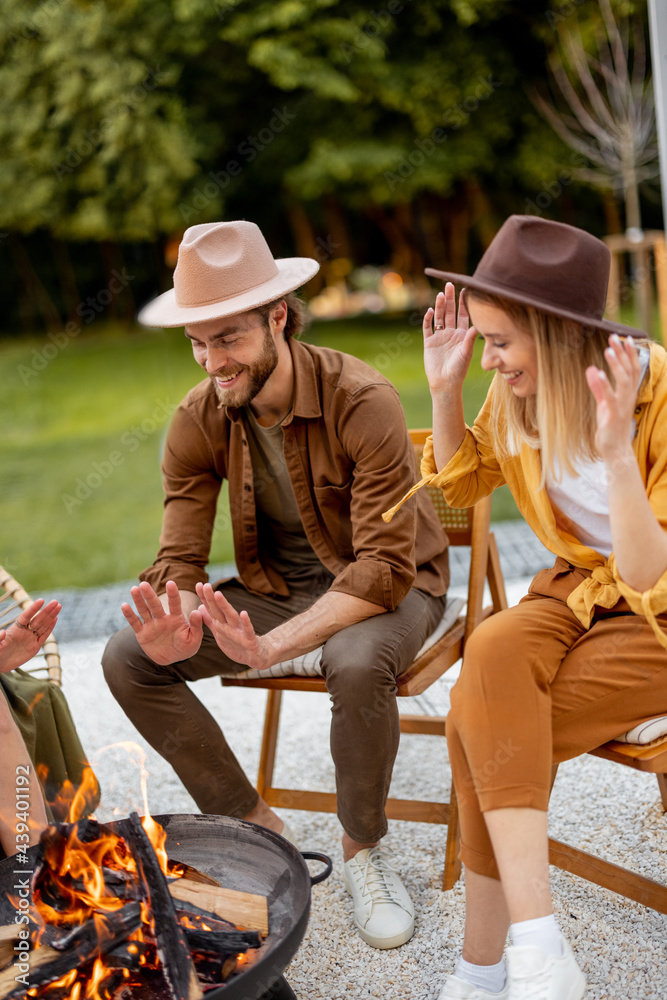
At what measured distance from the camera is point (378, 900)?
2.27 meters

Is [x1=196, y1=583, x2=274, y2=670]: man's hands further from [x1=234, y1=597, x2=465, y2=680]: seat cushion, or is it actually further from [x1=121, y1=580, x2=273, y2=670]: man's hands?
[x1=234, y1=597, x2=465, y2=680]: seat cushion

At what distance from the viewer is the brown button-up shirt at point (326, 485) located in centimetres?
237

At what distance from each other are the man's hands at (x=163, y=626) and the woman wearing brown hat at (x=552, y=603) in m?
0.67

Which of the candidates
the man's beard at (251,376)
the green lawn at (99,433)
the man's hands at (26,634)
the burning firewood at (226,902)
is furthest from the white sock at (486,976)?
the green lawn at (99,433)

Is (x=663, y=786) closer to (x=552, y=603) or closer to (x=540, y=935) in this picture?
(x=552, y=603)

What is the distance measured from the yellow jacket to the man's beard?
51 centimetres

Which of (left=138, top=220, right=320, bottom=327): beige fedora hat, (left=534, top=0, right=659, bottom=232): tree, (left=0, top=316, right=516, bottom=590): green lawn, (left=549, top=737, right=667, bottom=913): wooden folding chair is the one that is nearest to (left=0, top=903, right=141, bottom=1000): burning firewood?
(left=549, top=737, right=667, bottom=913): wooden folding chair

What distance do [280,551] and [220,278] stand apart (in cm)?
84

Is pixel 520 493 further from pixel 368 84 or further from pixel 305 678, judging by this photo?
pixel 368 84

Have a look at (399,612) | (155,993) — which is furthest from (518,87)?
(155,993)

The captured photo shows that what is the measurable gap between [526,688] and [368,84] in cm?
1300

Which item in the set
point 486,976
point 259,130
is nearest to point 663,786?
point 486,976

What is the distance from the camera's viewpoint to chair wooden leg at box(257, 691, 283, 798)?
2.79 metres

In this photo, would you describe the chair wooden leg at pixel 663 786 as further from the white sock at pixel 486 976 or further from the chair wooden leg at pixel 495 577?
the white sock at pixel 486 976
